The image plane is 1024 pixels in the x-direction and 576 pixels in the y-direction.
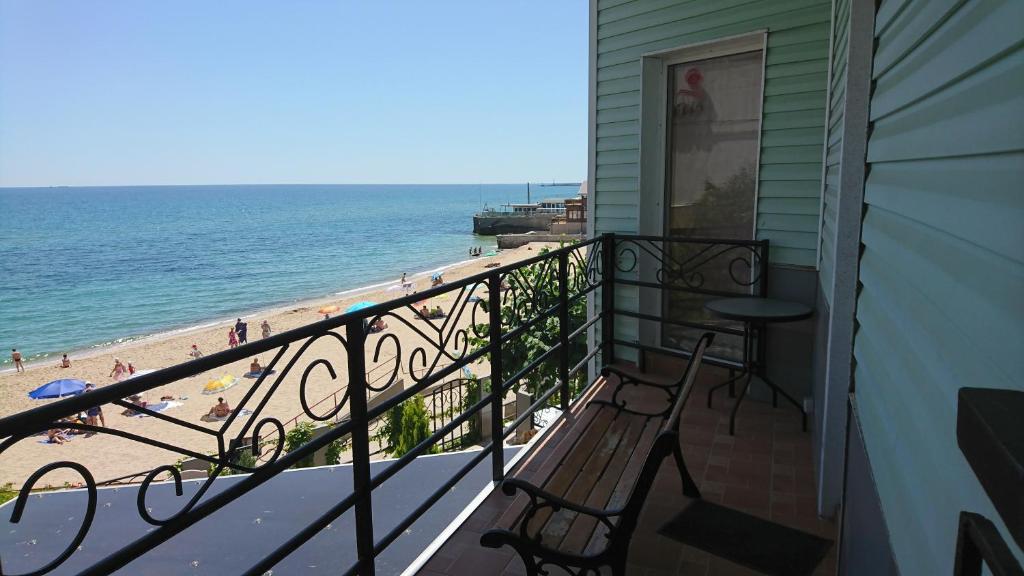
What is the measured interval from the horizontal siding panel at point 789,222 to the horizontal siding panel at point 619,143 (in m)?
1.27

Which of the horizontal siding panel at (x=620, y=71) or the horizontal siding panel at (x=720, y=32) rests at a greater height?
the horizontal siding panel at (x=720, y=32)

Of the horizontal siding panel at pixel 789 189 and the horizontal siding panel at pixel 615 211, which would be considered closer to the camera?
the horizontal siding panel at pixel 789 189

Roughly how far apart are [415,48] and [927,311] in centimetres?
8972

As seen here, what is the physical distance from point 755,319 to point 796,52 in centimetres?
196

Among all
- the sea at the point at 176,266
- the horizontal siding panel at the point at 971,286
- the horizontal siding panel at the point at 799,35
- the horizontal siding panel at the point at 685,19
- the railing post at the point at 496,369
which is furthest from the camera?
the sea at the point at 176,266

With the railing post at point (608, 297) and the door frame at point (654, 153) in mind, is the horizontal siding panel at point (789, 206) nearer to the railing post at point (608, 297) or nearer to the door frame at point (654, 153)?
the door frame at point (654, 153)

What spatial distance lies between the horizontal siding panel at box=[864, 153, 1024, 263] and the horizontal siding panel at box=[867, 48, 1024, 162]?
2cm

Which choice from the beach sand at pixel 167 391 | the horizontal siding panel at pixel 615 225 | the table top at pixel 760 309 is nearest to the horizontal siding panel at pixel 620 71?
the horizontal siding panel at pixel 615 225

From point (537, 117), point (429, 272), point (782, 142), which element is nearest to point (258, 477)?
point (782, 142)

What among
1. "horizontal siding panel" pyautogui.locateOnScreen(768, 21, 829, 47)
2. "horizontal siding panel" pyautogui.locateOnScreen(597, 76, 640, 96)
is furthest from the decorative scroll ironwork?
"horizontal siding panel" pyautogui.locateOnScreen(768, 21, 829, 47)

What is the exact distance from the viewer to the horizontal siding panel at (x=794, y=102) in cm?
433

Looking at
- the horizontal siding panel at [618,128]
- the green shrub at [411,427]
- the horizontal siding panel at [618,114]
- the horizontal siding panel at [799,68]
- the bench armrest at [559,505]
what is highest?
the horizontal siding panel at [799,68]

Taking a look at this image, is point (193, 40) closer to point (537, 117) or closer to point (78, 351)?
point (537, 117)

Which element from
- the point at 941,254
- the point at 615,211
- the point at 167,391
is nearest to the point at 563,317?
the point at 615,211
